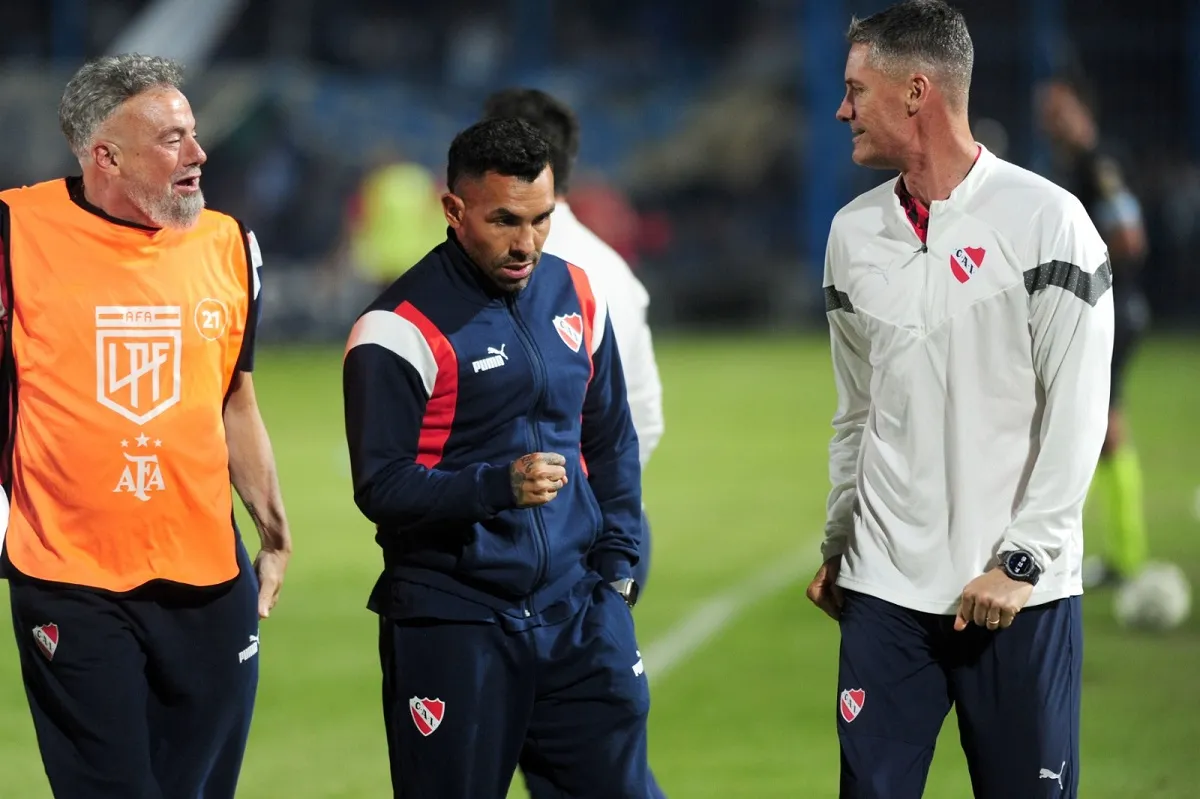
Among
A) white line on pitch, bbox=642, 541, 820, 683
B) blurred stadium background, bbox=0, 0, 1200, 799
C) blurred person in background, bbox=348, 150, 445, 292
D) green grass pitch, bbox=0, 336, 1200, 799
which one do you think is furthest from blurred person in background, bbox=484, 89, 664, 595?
blurred person in background, bbox=348, 150, 445, 292

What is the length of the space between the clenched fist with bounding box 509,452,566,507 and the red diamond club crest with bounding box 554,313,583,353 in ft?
1.47

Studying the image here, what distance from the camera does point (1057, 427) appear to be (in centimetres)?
400

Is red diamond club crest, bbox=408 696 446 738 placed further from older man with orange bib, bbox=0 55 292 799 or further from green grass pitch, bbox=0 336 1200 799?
green grass pitch, bbox=0 336 1200 799

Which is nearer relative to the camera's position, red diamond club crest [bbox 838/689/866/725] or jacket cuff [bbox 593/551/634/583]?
red diamond club crest [bbox 838/689/866/725]

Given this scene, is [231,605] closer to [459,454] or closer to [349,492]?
[459,454]

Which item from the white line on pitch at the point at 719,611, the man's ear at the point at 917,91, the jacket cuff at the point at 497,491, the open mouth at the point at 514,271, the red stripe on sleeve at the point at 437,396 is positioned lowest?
the white line on pitch at the point at 719,611

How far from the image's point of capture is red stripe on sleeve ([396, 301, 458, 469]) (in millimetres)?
4121

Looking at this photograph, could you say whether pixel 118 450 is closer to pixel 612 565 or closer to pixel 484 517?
pixel 484 517

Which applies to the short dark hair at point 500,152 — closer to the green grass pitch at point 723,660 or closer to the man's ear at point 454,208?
the man's ear at point 454,208

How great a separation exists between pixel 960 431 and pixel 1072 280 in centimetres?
42

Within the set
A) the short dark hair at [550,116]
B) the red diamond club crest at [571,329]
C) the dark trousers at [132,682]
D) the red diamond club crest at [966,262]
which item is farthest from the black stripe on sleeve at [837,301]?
the dark trousers at [132,682]

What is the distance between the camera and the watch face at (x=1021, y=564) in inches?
157

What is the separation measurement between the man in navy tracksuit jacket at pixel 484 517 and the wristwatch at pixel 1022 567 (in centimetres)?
93

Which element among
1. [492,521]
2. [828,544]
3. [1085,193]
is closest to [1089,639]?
[1085,193]
